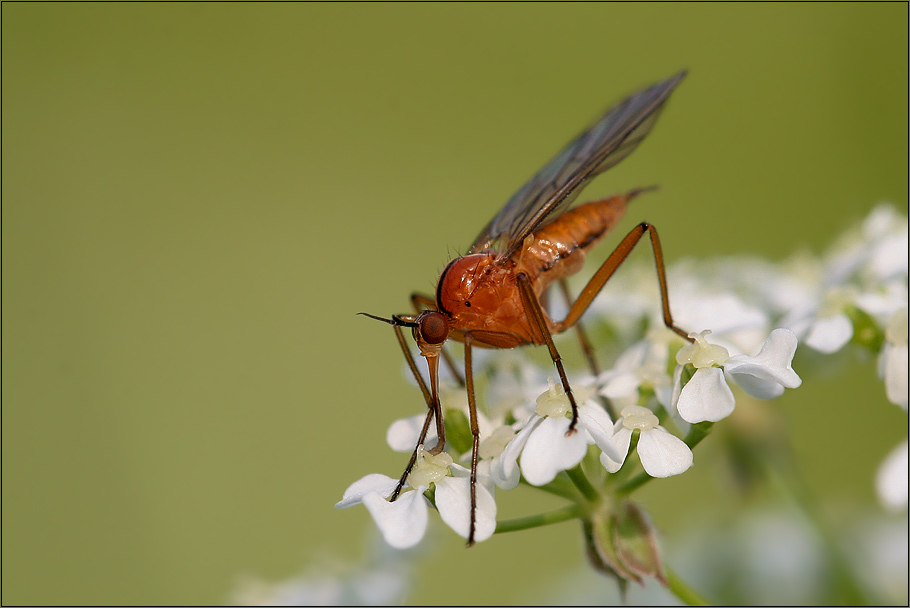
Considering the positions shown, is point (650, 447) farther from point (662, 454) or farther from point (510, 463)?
point (510, 463)

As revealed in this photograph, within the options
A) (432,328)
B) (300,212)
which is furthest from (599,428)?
(300,212)

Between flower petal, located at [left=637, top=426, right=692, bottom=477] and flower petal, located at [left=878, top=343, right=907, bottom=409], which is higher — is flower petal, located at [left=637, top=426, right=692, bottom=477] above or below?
above

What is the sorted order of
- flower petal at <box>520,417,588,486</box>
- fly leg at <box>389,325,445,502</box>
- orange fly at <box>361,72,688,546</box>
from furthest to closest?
orange fly at <box>361,72,688,546</box>
fly leg at <box>389,325,445,502</box>
flower petal at <box>520,417,588,486</box>

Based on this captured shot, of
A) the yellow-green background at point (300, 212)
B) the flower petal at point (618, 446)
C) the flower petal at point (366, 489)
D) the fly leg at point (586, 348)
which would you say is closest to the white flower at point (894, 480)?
the flower petal at point (618, 446)

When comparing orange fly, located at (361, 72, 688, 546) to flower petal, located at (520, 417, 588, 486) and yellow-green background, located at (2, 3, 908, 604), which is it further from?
yellow-green background, located at (2, 3, 908, 604)

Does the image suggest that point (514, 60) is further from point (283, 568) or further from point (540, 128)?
point (283, 568)

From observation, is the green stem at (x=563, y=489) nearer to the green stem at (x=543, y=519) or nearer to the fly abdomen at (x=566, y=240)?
the green stem at (x=543, y=519)

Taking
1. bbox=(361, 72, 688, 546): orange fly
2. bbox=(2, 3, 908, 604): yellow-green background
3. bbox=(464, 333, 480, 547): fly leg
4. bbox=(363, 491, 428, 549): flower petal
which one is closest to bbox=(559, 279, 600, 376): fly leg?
bbox=(361, 72, 688, 546): orange fly
